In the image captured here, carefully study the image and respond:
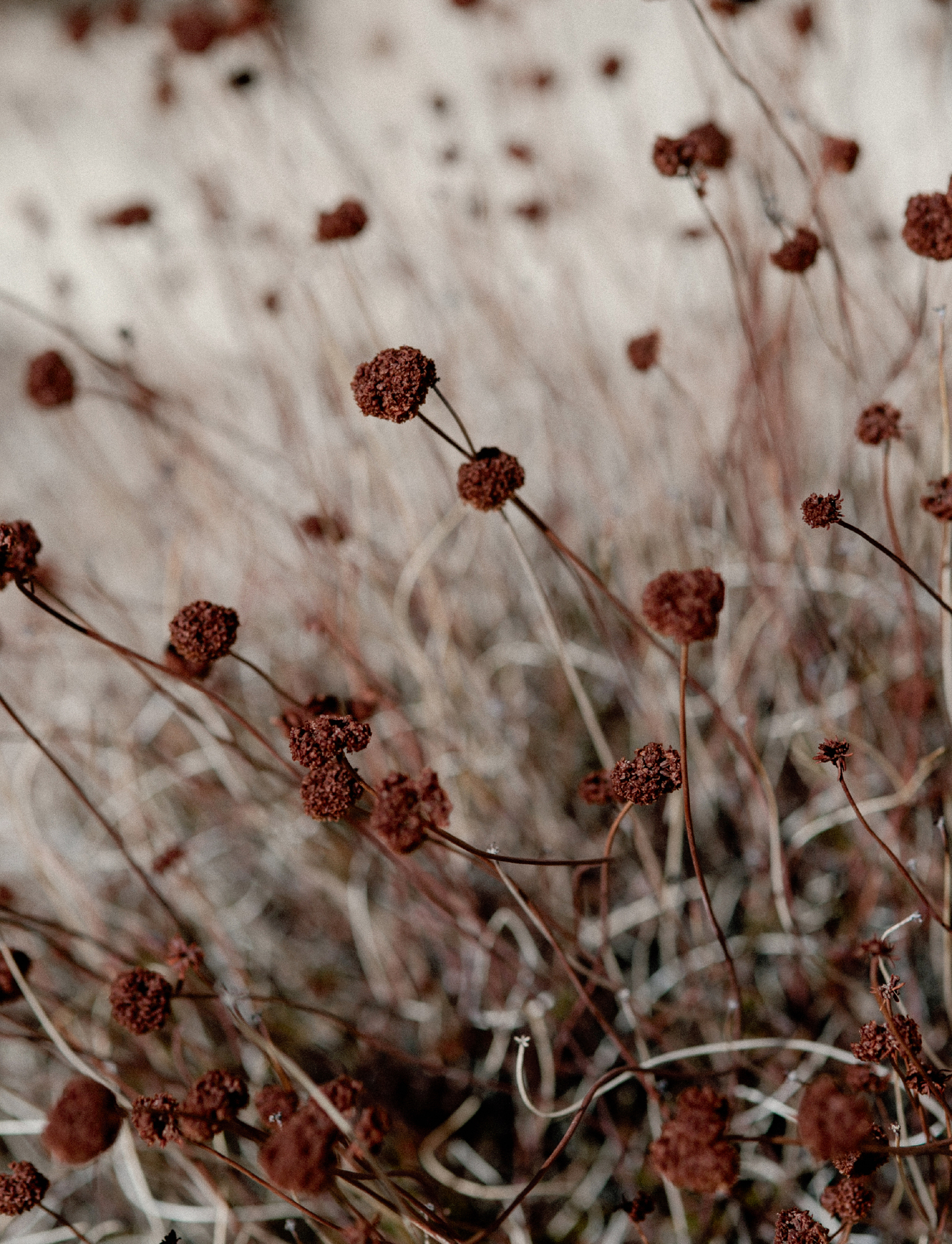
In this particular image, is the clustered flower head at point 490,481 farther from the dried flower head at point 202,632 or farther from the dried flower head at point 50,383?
the dried flower head at point 50,383

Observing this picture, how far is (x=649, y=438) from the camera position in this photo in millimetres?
1645

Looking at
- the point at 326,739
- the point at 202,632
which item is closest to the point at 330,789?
the point at 326,739

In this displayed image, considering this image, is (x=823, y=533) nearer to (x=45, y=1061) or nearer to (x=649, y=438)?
(x=649, y=438)

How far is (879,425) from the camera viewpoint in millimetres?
670

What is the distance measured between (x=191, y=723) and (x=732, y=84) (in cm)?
136

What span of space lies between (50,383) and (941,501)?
81cm

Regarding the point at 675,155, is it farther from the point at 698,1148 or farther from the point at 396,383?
the point at 698,1148

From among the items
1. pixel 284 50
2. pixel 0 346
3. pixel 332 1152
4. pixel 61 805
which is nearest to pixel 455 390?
pixel 284 50

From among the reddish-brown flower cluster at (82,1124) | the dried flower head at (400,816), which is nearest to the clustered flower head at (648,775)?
the dried flower head at (400,816)

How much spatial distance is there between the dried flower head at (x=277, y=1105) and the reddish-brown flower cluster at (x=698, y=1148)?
8.7 inches

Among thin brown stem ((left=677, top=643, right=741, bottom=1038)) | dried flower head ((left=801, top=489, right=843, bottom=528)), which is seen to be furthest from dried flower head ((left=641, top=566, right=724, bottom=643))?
dried flower head ((left=801, top=489, right=843, bottom=528))

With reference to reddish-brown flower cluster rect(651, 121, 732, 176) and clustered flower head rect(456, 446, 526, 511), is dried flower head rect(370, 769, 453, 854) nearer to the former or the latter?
clustered flower head rect(456, 446, 526, 511)

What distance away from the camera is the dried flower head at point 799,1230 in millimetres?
541

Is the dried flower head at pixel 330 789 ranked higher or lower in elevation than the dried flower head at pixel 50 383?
lower
